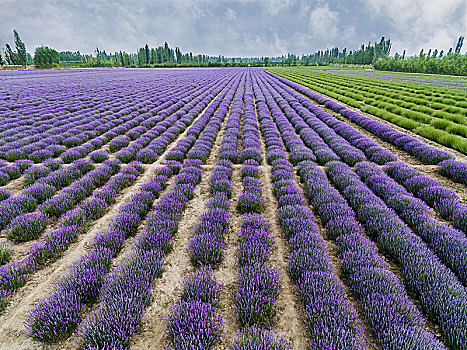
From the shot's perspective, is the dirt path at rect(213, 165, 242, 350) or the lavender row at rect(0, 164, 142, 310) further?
the lavender row at rect(0, 164, 142, 310)

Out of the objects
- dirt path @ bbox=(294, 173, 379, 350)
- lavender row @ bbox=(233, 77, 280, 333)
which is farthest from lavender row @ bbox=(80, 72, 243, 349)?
dirt path @ bbox=(294, 173, 379, 350)

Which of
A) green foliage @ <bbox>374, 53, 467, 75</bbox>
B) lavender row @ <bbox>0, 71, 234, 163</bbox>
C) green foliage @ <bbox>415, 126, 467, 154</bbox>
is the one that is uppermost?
green foliage @ <bbox>374, 53, 467, 75</bbox>

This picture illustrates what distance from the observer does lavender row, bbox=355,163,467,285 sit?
331 cm

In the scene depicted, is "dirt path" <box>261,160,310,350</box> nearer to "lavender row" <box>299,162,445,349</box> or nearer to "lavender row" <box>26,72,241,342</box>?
"lavender row" <box>299,162,445,349</box>

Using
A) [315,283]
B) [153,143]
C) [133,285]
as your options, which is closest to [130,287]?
[133,285]

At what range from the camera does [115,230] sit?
4.12 metres

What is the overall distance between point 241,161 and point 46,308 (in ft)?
20.7

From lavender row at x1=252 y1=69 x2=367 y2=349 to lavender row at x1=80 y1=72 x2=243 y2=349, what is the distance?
118 cm

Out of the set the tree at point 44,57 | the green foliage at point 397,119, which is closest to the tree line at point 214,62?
the tree at point 44,57

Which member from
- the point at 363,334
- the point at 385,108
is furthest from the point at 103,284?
the point at 385,108

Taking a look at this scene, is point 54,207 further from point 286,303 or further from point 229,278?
point 286,303

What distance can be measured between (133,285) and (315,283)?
2395 millimetres

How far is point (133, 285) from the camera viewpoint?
2939 mm

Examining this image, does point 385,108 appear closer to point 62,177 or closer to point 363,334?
point 363,334
